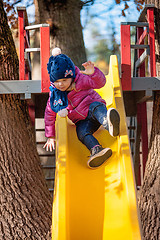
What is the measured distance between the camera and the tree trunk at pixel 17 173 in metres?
4.01

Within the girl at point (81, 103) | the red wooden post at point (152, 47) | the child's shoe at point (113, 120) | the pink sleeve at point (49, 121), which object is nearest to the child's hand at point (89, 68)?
the girl at point (81, 103)

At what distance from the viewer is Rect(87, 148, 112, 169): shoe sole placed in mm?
3525

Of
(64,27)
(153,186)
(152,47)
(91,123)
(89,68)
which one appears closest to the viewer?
(89,68)

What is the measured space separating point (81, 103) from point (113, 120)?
69 cm

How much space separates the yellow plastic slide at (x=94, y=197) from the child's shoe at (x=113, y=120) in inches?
6.2

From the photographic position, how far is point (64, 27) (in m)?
7.58

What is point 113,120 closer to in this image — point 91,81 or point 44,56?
point 91,81

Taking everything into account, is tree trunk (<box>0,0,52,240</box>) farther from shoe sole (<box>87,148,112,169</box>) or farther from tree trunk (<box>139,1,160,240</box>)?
tree trunk (<box>139,1,160,240</box>)

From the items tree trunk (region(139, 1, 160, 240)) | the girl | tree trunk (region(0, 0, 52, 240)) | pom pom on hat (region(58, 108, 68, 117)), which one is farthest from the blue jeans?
tree trunk (region(139, 1, 160, 240))

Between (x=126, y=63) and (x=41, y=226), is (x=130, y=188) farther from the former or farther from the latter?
(x=126, y=63)

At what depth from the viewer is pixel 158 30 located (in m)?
5.24

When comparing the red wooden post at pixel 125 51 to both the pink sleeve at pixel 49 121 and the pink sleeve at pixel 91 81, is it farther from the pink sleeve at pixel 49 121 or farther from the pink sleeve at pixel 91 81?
the pink sleeve at pixel 49 121

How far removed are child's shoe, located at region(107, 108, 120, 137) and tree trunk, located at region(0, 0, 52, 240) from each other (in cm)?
145

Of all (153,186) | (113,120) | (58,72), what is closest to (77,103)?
(58,72)
